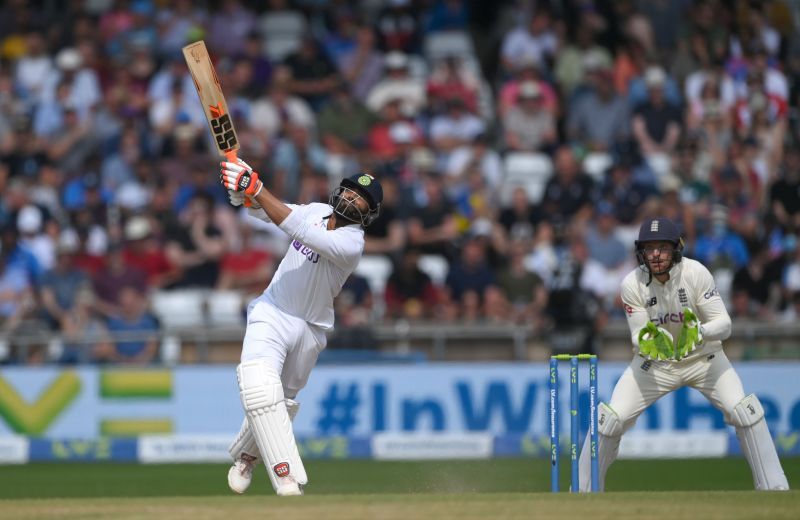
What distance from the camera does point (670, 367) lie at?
7754 millimetres

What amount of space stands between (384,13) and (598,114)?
257cm

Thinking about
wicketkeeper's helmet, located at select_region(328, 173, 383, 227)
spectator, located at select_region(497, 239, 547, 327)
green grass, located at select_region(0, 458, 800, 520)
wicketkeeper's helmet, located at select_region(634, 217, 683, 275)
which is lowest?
green grass, located at select_region(0, 458, 800, 520)

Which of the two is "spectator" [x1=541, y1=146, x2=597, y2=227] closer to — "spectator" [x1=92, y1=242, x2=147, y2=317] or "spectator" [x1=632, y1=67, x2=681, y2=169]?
"spectator" [x1=632, y1=67, x2=681, y2=169]

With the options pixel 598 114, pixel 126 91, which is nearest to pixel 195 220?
pixel 126 91

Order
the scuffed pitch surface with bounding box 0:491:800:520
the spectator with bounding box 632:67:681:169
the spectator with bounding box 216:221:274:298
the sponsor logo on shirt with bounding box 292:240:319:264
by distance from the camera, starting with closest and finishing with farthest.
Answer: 1. the scuffed pitch surface with bounding box 0:491:800:520
2. the sponsor logo on shirt with bounding box 292:240:319:264
3. the spectator with bounding box 216:221:274:298
4. the spectator with bounding box 632:67:681:169

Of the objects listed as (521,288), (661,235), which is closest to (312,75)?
(521,288)

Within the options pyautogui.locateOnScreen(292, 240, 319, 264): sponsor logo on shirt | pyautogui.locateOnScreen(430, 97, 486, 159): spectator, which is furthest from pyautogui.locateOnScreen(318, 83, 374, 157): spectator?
pyautogui.locateOnScreen(292, 240, 319, 264): sponsor logo on shirt

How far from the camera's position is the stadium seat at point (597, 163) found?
1364 cm

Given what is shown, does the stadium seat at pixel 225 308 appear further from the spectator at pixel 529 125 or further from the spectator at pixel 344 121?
the spectator at pixel 529 125

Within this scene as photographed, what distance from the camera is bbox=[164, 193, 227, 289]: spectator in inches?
497

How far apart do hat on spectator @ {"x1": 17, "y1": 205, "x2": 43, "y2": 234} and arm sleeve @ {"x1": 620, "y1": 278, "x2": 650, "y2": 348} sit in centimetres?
687

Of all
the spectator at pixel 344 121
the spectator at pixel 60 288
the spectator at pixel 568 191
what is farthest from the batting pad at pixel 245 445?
the spectator at pixel 344 121

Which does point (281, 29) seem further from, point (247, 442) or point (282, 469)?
point (282, 469)

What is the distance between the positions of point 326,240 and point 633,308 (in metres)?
1.77
